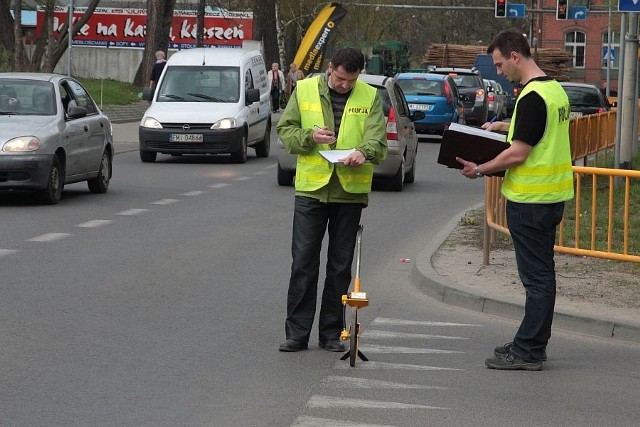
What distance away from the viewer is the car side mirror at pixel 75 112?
17656 millimetres

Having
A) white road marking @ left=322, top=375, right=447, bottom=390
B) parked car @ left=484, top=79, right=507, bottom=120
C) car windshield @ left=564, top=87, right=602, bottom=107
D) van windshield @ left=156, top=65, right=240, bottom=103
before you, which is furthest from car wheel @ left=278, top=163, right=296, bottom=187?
parked car @ left=484, top=79, right=507, bottom=120

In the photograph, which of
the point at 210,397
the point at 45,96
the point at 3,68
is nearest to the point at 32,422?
the point at 210,397

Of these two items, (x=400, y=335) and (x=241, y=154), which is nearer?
(x=400, y=335)

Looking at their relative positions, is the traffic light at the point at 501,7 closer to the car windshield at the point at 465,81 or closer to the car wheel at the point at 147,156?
the car windshield at the point at 465,81

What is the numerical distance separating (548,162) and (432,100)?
27028 mm

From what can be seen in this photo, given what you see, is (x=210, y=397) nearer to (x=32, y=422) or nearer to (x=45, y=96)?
(x=32, y=422)

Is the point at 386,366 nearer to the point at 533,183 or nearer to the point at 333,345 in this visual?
the point at 333,345

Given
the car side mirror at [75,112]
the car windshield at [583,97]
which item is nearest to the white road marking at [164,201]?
the car side mirror at [75,112]

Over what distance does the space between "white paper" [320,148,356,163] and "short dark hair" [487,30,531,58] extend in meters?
0.97

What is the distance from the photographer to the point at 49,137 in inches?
670

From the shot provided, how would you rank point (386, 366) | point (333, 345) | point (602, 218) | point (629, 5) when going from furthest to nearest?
1. point (629, 5)
2. point (602, 218)
3. point (333, 345)
4. point (386, 366)

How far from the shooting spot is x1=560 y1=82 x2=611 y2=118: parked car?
1282 inches

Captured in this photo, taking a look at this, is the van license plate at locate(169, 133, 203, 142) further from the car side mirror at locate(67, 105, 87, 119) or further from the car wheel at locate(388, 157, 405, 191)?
the car side mirror at locate(67, 105, 87, 119)

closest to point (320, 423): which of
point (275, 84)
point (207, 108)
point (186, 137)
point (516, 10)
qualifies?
point (186, 137)
